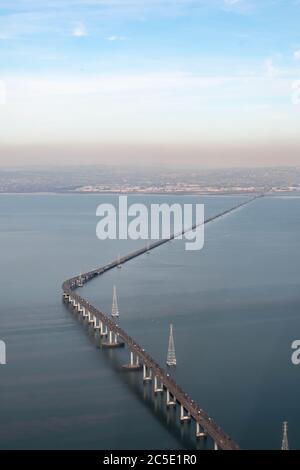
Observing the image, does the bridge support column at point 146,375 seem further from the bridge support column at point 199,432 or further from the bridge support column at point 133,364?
the bridge support column at point 199,432

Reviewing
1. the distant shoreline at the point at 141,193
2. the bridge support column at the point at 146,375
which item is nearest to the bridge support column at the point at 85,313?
the bridge support column at the point at 146,375

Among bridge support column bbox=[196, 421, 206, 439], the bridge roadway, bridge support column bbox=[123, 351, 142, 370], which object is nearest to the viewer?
the bridge roadway

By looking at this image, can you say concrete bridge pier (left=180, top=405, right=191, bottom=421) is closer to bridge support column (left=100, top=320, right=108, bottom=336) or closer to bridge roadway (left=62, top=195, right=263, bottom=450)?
bridge roadway (left=62, top=195, right=263, bottom=450)

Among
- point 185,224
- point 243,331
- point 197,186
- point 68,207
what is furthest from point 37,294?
point 197,186

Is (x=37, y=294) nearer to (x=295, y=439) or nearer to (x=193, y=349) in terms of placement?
(x=193, y=349)

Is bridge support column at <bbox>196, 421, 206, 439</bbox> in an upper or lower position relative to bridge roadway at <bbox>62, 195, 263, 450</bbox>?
lower

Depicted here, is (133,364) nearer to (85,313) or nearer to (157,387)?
(157,387)

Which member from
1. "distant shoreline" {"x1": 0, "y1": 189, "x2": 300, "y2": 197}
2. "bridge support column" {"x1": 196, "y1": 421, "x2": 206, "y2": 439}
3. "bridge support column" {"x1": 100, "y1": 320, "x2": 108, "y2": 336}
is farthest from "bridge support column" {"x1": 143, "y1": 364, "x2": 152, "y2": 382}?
"distant shoreline" {"x1": 0, "y1": 189, "x2": 300, "y2": 197}

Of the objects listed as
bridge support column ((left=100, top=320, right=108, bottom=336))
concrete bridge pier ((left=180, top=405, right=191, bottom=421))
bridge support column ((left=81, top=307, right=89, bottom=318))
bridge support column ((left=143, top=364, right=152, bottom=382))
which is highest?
bridge support column ((left=81, top=307, right=89, bottom=318))
